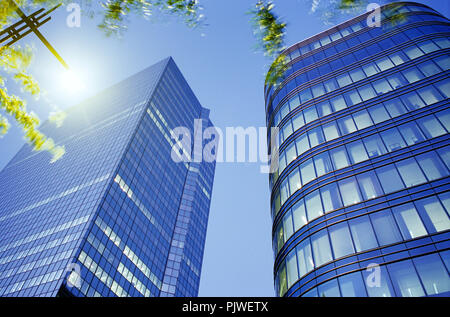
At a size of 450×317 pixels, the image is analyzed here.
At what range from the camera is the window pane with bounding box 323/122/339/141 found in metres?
25.4

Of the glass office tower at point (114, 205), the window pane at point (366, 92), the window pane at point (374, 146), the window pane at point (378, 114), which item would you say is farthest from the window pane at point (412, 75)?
the glass office tower at point (114, 205)

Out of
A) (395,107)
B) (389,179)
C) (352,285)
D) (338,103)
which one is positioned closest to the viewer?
(352,285)

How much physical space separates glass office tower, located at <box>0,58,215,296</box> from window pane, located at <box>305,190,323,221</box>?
144 feet

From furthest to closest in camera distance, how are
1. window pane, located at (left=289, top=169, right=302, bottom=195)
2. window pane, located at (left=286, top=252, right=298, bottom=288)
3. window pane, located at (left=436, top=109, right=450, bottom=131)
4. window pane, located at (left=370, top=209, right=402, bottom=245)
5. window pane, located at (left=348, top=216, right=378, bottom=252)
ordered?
window pane, located at (left=289, top=169, right=302, bottom=195) < window pane, located at (left=436, top=109, right=450, bottom=131) < window pane, located at (left=286, top=252, right=298, bottom=288) < window pane, located at (left=348, top=216, right=378, bottom=252) < window pane, located at (left=370, top=209, right=402, bottom=245)

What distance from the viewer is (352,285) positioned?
653 inches

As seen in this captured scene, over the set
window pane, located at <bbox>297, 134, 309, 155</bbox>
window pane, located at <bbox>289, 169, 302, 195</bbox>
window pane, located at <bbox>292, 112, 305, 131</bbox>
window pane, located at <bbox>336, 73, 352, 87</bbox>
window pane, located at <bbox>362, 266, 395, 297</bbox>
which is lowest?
window pane, located at <bbox>362, 266, 395, 297</bbox>

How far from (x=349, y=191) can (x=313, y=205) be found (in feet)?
8.48

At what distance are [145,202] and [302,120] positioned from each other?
185 ft

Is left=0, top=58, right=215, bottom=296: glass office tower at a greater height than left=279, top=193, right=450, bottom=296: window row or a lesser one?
greater

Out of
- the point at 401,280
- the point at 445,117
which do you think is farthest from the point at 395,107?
the point at 401,280

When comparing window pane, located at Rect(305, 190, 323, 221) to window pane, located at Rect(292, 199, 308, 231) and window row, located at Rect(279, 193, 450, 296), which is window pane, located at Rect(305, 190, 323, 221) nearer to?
window pane, located at Rect(292, 199, 308, 231)

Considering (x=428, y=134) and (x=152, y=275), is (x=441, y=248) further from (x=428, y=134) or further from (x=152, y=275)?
(x=152, y=275)

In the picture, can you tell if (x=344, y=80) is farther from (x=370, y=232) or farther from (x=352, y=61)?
(x=370, y=232)

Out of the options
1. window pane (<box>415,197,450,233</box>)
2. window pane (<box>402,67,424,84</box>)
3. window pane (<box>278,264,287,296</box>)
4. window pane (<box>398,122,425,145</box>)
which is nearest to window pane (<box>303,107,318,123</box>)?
window pane (<box>398,122,425,145</box>)
